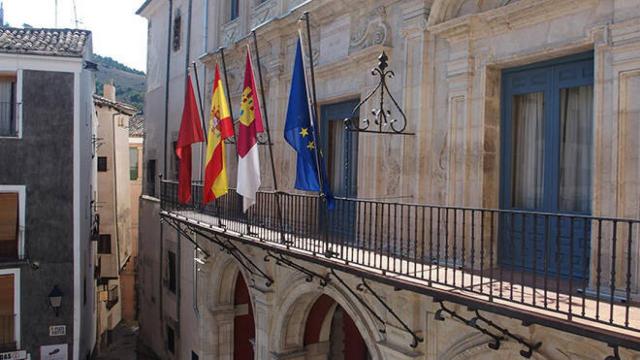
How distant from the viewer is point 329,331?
33.5 ft

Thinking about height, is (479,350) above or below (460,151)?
below

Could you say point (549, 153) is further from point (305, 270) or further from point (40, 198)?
point (40, 198)

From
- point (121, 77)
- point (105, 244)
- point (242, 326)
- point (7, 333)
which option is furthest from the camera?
point (121, 77)

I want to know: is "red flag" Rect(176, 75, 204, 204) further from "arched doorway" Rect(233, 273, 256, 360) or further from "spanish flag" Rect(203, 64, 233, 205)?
"arched doorway" Rect(233, 273, 256, 360)

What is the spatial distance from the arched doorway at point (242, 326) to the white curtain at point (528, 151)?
7.73m

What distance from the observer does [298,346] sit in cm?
992

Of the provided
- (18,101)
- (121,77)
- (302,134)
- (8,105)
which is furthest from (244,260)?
(121,77)

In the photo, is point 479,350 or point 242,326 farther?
point 242,326

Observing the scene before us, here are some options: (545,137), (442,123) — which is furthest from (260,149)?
(545,137)

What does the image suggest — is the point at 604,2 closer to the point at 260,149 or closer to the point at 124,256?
the point at 260,149

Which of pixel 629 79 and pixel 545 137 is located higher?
pixel 629 79

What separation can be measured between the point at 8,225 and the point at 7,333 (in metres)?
2.72

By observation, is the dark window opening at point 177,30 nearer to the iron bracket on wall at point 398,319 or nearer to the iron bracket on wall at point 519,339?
the iron bracket on wall at point 398,319

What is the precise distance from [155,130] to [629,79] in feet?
53.3
